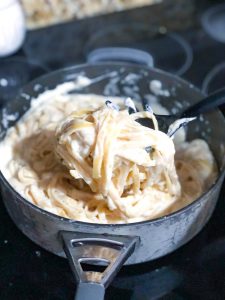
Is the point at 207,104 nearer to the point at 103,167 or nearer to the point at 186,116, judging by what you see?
the point at 186,116

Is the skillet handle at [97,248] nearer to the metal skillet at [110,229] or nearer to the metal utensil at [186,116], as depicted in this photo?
the metal skillet at [110,229]

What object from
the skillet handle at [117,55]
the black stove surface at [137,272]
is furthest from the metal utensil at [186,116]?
the skillet handle at [117,55]

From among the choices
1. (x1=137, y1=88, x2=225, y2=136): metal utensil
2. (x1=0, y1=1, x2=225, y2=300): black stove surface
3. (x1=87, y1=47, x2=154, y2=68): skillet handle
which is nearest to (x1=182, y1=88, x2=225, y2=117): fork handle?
(x1=137, y1=88, x2=225, y2=136): metal utensil

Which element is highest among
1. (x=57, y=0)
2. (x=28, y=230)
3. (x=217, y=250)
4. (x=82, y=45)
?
(x=57, y=0)

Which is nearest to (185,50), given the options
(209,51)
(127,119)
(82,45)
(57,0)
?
(209,51)

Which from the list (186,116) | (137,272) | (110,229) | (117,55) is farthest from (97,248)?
(117,55)

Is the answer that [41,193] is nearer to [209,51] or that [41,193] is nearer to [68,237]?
[68,237]

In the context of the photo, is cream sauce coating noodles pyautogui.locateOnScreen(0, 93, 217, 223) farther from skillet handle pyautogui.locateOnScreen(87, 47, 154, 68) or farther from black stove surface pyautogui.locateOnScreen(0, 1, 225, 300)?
skillet handle pyautogui.locateOnScreen(87, 47, 154, 68)
